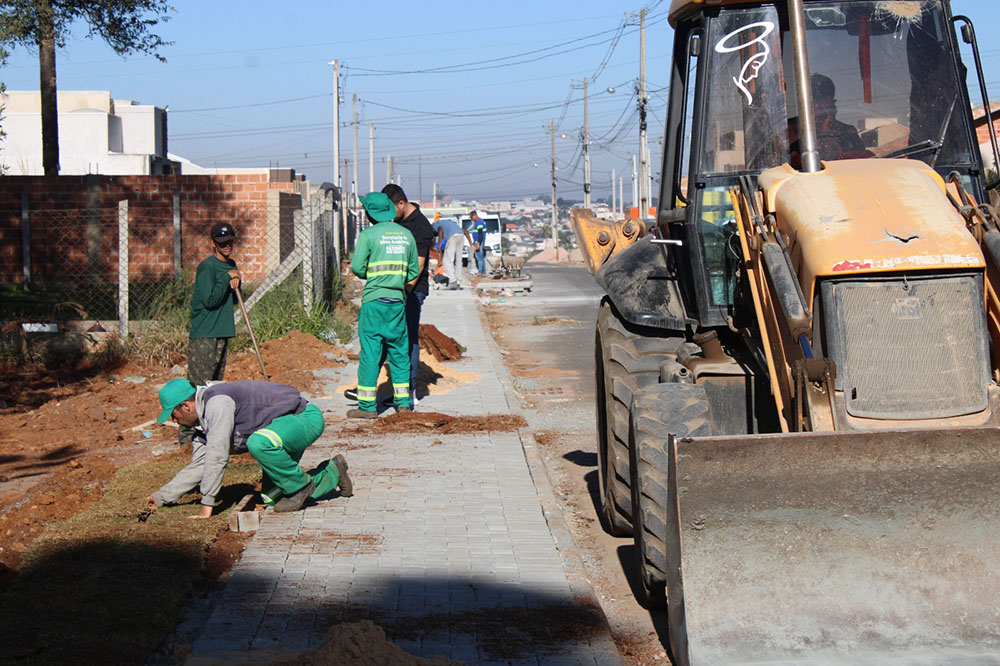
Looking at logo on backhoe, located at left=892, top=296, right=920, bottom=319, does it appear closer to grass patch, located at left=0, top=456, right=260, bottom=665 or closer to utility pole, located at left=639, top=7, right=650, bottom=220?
grass patch, located at left=0, top=456, right=260, bottom=665

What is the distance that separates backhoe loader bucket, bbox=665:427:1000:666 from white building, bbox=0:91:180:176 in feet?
103

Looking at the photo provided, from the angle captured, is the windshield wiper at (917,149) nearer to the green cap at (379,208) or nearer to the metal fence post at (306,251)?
the green cap at (379,208)

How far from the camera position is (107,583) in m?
5.34

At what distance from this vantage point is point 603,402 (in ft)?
23.5

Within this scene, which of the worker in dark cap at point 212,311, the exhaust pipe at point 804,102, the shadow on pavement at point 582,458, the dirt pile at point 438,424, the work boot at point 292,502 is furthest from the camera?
the dirt pile at point 438,424

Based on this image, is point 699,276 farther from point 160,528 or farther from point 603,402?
point 160,528

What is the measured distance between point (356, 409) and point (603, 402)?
3.93m

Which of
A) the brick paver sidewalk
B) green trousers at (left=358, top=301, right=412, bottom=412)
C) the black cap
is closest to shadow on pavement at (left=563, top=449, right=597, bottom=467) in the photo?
the brick paver sidewalk

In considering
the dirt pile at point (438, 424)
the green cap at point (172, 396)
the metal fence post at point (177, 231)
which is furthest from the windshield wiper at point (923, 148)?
the metal fence post at point (177, 231)

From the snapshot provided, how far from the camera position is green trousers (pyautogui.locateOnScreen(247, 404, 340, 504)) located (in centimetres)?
666

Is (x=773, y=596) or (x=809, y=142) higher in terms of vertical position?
(x=809, y=142)

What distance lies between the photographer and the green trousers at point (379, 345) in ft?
33.3

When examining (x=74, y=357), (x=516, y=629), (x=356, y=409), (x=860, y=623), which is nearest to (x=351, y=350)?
(x=74, y=357)

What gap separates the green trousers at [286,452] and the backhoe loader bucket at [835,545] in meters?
3.08
